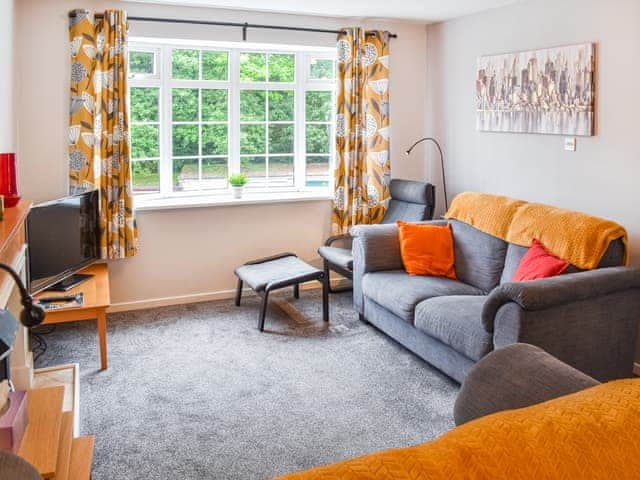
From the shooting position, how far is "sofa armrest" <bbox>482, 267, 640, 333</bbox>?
9.82 ft

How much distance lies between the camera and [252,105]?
5348mm

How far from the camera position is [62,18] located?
440cm

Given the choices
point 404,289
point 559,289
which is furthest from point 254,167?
point 559,289

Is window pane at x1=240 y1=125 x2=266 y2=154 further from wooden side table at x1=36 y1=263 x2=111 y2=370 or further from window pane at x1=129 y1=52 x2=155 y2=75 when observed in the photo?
wooden side table at x1=36 y1=263 x2=111 y2=370

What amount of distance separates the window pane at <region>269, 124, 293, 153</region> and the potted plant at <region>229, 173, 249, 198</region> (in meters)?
0.42

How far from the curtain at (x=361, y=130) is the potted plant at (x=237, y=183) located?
2.58ft

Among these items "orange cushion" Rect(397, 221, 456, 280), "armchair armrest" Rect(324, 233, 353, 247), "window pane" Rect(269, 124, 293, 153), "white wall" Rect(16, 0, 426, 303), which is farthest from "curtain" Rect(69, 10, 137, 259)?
"orange cushion" Rect(397, 221, 456, 280)

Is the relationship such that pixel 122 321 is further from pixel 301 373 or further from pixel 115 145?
pixel 301 373

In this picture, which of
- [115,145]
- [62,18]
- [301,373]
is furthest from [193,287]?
[62,18]

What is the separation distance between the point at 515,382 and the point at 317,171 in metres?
Result: 4.30

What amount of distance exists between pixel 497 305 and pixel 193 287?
2769 mm

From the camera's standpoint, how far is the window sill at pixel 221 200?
4.91 meters

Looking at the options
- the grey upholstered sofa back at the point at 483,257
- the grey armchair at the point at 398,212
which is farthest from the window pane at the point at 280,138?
the grey upholstered sofa back at the point at 483,257

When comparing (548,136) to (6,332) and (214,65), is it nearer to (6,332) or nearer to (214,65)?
(214,65)
